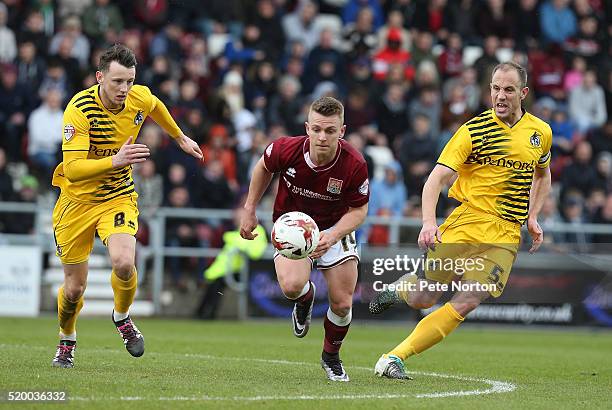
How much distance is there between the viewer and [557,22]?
2434 cm

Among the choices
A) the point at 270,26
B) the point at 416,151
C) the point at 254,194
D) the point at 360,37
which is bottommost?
the point at 254,194

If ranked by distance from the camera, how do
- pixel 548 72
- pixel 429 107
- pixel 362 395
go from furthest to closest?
pixel 548 72 < pixel 429 107 < pixel 362 395

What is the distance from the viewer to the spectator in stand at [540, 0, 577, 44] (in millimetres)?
24297

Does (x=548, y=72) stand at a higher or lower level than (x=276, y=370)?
higher

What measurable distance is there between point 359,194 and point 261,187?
0.80m

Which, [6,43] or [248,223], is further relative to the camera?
[6,43]

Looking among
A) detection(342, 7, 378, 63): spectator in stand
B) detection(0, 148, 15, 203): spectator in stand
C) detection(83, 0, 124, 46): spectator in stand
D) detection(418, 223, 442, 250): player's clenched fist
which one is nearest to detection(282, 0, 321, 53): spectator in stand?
detection(342, 7, 378, 63): spectator in stand

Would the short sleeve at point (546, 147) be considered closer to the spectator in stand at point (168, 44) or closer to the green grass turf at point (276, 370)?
the green grass turf at point (276, 370)

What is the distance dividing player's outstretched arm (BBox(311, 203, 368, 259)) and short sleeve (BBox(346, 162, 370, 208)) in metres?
0.05

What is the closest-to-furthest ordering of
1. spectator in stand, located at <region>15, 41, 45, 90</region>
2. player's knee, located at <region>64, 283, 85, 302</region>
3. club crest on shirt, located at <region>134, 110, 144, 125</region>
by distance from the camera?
1. player's knee, located at <region>64, 283, 85, 302</region>
2. club crest on shirt, located at <region>134, 110, 144, 125</region>
3. spectator in stand, located at <region>15, 41, 45, 90</region>

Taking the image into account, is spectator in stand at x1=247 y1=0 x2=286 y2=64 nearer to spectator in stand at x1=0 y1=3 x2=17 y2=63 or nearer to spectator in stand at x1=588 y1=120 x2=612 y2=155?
spectator in stand at x1=0 y1=3 x2=17 y2=63

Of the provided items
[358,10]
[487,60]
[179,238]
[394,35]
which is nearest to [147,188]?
[179,238]

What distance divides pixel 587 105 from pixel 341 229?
14387 mm

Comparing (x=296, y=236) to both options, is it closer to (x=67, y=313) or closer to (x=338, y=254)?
(x=338, y=254)
